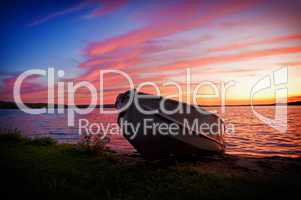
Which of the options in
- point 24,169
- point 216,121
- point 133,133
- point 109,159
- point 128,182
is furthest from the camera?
point 216,121

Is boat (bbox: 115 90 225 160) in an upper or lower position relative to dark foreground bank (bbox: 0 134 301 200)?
upper

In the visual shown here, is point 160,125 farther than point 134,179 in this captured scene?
Yes

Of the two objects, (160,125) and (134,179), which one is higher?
(160,125)

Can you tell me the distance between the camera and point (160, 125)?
274 inches

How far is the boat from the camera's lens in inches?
276

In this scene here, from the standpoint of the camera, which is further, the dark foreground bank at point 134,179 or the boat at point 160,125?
the boat at point 160,125

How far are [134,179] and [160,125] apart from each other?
6.00ft

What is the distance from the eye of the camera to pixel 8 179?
561 cm

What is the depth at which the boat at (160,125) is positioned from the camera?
7014mm

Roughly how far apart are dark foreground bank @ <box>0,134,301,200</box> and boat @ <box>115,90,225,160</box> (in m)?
0.70

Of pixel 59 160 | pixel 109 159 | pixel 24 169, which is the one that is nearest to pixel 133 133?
pixel 109 159

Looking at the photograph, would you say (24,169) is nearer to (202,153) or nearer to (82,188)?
(82,188)

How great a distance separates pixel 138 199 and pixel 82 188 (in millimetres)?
1446

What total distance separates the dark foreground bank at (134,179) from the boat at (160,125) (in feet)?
2.30
